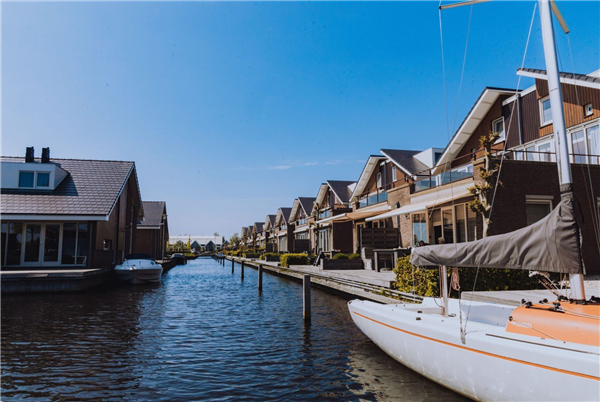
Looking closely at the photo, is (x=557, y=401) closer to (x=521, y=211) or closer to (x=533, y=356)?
(x=533, y=356)

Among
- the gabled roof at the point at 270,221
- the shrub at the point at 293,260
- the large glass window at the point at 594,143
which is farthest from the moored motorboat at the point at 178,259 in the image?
the large glass window at the point at 594,143

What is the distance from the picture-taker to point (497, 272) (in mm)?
11992

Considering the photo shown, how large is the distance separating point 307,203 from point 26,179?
35.9 metres

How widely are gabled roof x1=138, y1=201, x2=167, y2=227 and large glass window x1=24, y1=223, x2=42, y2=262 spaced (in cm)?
2776

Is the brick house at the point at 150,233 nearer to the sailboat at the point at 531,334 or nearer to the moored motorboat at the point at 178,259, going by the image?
the moored motorboat at the point at 178,259

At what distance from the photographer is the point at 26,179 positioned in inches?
930

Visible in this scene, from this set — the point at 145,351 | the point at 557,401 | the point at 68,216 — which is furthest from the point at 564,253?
the point at 68,216

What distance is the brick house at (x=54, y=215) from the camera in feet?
70.3

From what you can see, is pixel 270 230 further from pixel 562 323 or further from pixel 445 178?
pixel 562 323

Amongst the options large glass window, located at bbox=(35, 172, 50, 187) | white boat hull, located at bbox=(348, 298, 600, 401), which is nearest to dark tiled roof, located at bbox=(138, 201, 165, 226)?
large glass window, located at bbox=(35, 172, 50, 187)

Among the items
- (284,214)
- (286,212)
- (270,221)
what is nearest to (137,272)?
(284,214)

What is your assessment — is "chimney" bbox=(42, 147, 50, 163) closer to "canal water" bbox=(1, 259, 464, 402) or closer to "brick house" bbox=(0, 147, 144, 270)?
"brick house" bbox=(0, 147, 144, 270)

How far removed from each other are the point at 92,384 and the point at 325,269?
17.0 m

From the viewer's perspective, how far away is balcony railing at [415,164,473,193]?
18062 mm
